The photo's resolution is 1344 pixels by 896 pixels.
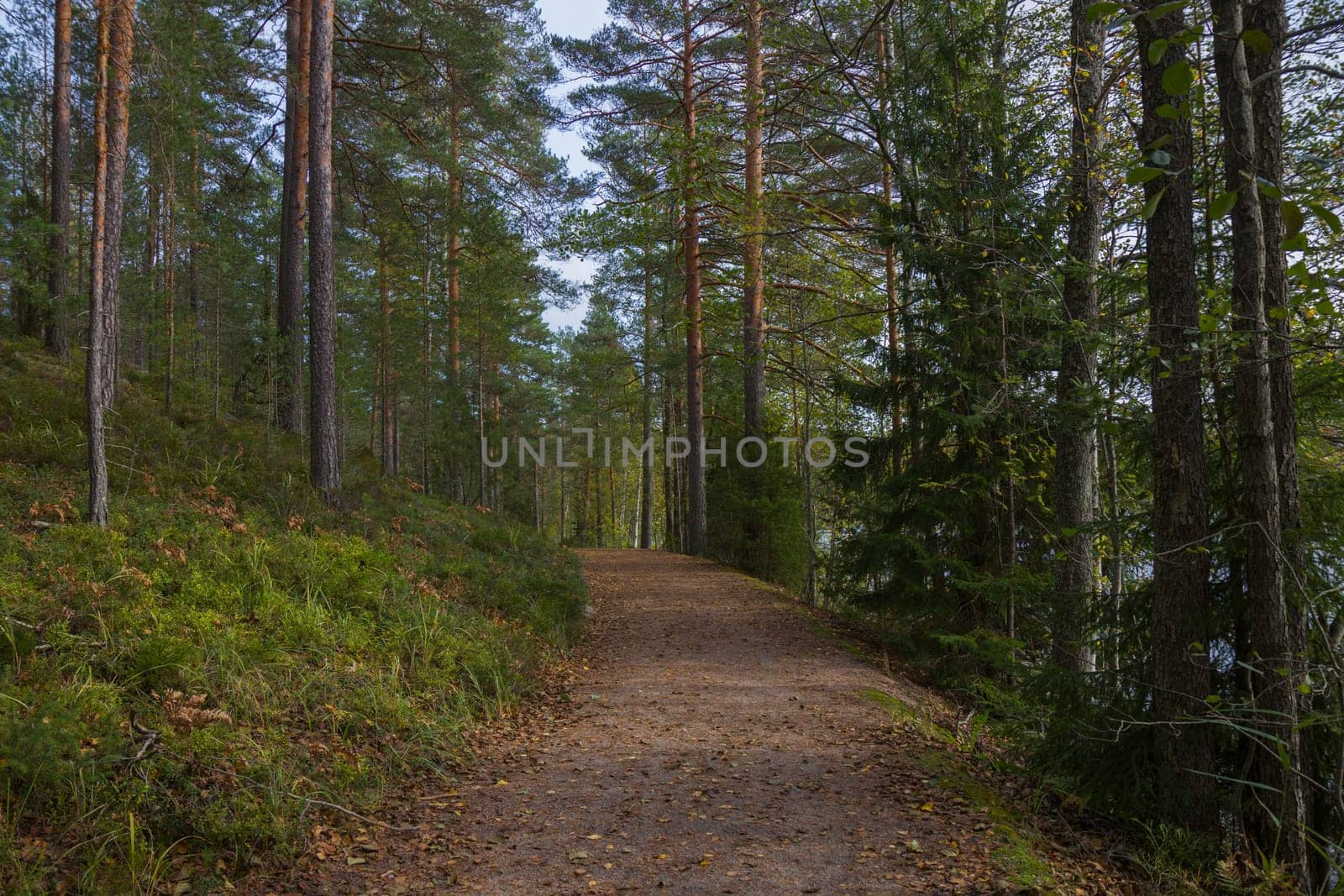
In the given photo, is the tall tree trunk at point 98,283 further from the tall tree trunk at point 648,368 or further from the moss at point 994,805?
the tall tree trunk at point 648,368

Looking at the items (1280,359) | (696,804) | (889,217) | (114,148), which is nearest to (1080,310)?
(889,217)

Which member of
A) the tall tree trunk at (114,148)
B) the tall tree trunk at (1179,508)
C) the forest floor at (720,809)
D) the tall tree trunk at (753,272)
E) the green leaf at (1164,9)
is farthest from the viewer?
the tall tree trunk at (753,272)

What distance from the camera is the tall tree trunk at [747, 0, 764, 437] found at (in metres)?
13.7

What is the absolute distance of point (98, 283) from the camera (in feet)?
20.5

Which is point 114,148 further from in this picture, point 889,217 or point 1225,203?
point 1225,203

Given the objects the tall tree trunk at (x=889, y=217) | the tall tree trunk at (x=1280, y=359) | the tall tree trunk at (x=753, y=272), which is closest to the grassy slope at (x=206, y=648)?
the tall tree trunk at (x=889, y=217)

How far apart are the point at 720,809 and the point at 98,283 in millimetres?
6521

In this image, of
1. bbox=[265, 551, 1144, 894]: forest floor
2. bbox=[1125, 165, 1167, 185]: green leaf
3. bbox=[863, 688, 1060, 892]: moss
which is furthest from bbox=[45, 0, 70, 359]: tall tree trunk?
bbox=[1125, 165, 1167, 185]: green leaf

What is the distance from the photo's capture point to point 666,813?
466 centimetres

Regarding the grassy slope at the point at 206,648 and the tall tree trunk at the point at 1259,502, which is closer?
the tall tree trunk at the point at 1259,502

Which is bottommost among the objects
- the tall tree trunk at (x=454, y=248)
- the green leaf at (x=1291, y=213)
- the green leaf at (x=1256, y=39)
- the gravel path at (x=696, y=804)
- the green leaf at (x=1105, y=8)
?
the gravel path at (x=696, y=804)

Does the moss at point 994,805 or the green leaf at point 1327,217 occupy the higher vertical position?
the green leaf at point 1327,217

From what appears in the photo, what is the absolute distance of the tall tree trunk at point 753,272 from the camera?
13719mm

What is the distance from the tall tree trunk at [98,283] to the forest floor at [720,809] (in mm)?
4052
